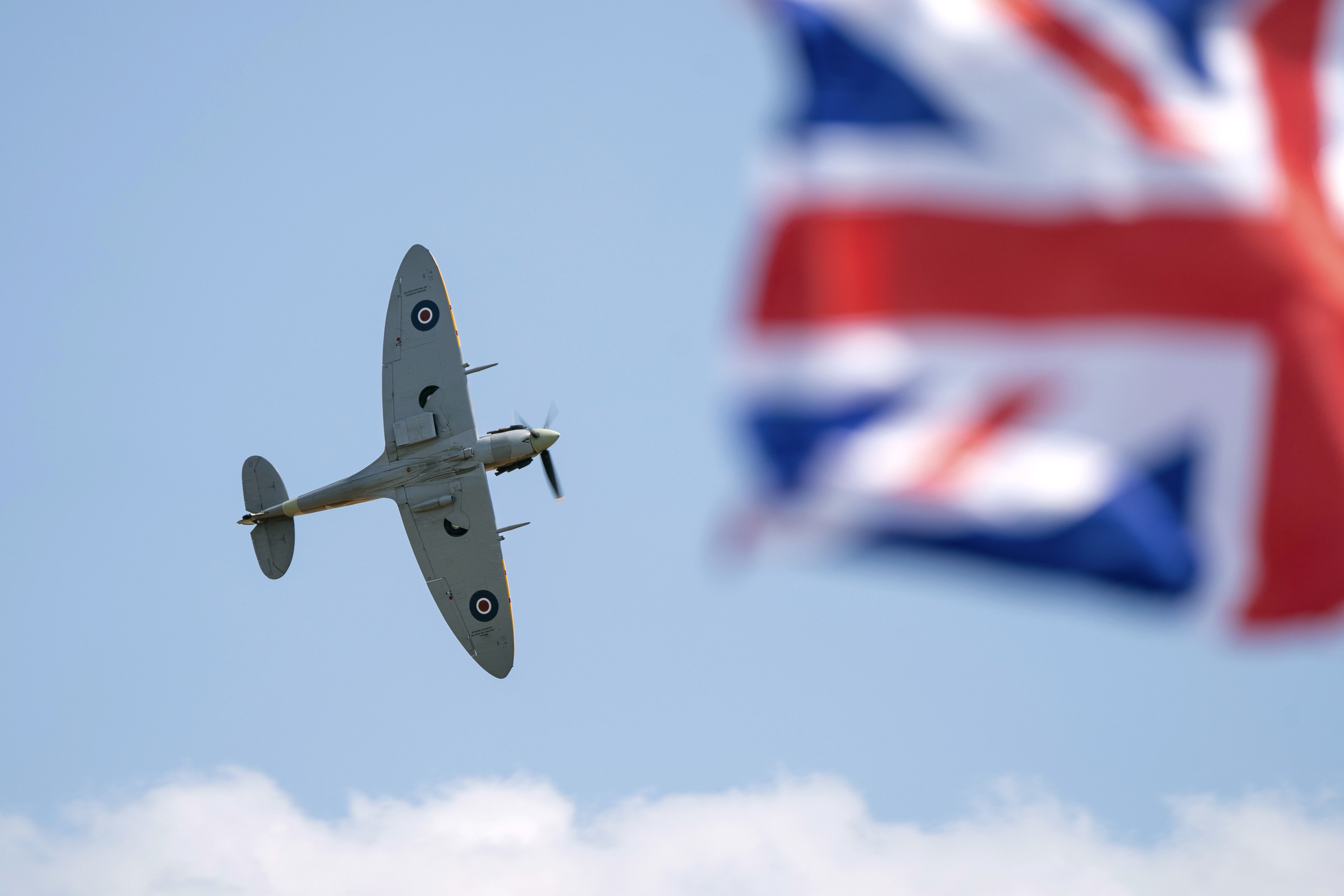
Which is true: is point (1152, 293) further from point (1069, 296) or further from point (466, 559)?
point (466, 559)

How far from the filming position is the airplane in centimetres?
4041

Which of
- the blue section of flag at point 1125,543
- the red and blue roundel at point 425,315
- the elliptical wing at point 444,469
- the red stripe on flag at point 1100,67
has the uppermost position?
the red and blue roundel at point 425,315

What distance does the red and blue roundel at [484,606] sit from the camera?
139ft

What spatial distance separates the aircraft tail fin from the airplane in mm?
57

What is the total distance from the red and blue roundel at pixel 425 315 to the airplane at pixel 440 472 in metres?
0.03

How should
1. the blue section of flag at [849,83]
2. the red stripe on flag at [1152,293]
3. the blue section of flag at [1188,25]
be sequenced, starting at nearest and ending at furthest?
the red stripe on flag at [1152,293], the blue section of flag at [849,83], the blue section of flag at [1188,25]

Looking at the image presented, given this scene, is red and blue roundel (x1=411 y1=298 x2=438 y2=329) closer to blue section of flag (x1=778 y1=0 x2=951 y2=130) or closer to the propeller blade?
the propeller blade

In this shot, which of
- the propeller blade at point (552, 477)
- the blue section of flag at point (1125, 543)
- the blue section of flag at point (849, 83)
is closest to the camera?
the blue section of flag at point (1125, 543)

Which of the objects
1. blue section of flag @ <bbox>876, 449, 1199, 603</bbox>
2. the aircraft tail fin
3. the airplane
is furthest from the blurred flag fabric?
the aircraft tail fin

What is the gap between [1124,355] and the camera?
11.4m

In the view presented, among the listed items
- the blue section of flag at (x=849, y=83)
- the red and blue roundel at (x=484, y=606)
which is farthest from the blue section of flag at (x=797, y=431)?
the red and blue roundel at (x=484, y=606)

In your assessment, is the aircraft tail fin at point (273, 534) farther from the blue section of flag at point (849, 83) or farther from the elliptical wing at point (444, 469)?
the blue section of flag at point (849, 83)

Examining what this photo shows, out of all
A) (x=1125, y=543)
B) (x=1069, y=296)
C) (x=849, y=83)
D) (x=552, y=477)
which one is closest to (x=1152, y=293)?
(x=1069, y=296)

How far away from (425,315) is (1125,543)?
34.0 meters
